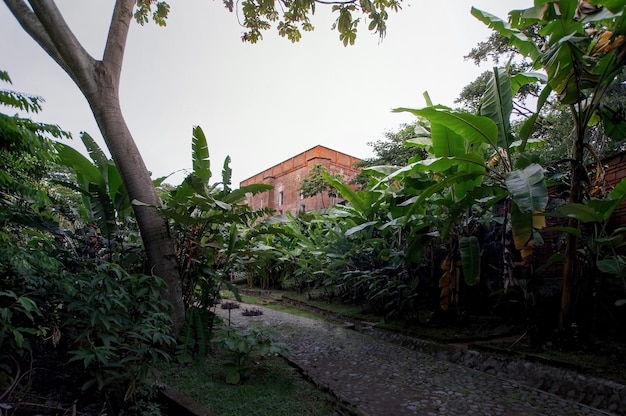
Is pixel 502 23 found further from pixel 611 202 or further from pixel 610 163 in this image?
pixel 611 202

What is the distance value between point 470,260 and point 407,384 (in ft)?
5.42

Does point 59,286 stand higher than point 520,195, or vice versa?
point 520,195

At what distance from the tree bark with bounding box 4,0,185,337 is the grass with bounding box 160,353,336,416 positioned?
1.76ft

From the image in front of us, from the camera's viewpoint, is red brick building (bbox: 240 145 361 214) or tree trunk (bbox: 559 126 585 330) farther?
red brick building (bbox: 240 145 361 214)

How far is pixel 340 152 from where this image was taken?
24969mm

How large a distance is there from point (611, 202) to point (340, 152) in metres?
22.4

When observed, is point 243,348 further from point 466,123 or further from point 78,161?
point 466,123

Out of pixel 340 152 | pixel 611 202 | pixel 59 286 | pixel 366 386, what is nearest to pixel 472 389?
pixel 366 386

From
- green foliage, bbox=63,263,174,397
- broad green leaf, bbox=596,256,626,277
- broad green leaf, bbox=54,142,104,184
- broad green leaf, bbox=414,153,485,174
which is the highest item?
broad green leaf, bbox=414,153,485,174

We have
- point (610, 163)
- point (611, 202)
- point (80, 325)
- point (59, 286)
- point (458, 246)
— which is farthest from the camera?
point (458, 246)

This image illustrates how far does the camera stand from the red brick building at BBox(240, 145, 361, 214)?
23.7 metres

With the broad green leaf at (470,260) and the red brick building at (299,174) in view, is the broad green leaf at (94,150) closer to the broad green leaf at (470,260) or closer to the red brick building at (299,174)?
the broad green leaf at (470,260)

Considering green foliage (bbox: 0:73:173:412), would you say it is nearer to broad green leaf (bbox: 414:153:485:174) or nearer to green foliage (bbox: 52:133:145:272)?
green foliage (bbox: 52:133:145:272)

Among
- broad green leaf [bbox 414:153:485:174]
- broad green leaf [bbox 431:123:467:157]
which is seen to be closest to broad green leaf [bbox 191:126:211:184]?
broad green leaf [bbox 414:153:485:174]
